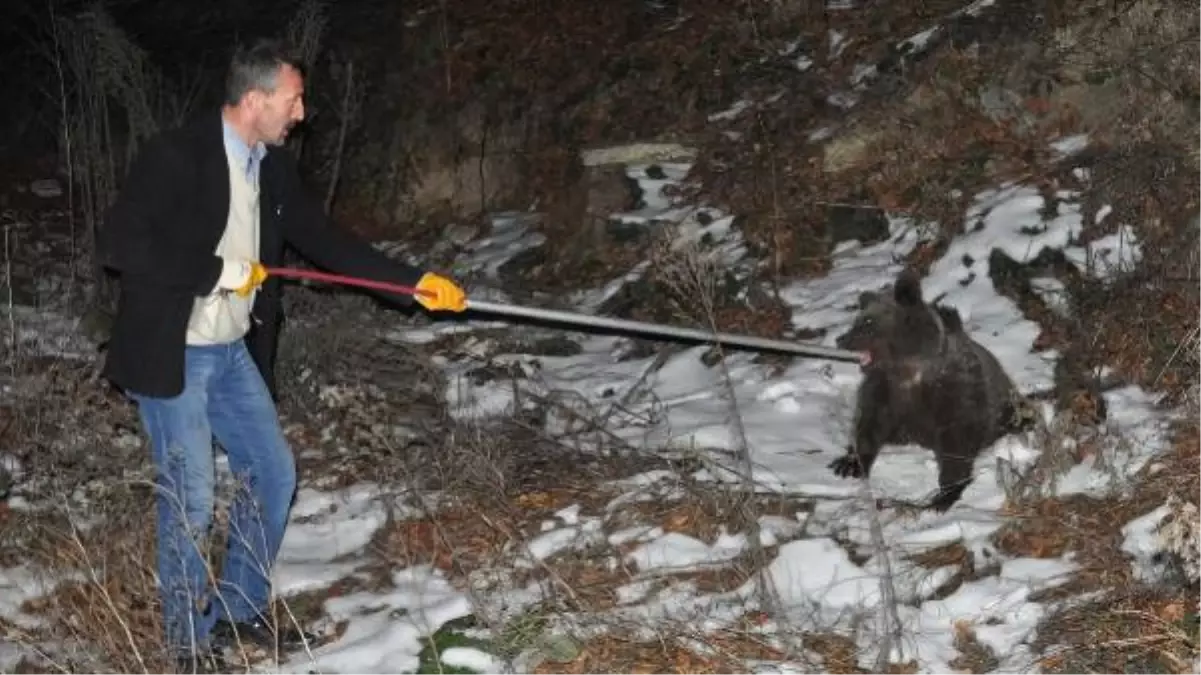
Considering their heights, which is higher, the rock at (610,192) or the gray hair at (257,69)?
the gray hair at (257,69)

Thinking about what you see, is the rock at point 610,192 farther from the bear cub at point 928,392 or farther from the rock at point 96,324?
the bear cub at point 928,392

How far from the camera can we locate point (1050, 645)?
15.4 ft

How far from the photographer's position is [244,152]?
4.91 m

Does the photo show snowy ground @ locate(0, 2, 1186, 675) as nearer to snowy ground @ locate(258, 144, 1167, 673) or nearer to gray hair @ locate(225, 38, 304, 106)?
snowy ground @ locate(258, 144, 1167, 673)

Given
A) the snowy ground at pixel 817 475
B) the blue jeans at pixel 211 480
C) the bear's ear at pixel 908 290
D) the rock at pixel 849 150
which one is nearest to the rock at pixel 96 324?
the snowy ground at pixel 817 475

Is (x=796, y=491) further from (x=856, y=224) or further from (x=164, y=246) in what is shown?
(x=856, y=224)

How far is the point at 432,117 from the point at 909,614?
7.84 metres

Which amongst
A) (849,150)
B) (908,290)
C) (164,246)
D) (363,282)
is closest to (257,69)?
(164,246)

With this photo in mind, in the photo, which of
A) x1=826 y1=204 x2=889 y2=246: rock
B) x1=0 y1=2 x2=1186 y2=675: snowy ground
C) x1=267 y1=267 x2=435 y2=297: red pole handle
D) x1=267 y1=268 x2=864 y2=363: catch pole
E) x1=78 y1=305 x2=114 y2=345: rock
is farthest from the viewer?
x1=78 y1=305 x2=114 y2=345: rock

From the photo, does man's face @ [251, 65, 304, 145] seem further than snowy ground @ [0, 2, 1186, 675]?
No

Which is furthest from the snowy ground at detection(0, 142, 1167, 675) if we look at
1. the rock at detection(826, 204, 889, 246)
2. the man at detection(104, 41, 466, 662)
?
the man at detection(104, 41, 466, 662)

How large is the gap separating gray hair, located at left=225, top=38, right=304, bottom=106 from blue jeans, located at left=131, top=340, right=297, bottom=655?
34.6 inches

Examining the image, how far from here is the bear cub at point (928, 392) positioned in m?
6.10

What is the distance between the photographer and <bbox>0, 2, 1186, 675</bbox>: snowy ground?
514 cm
